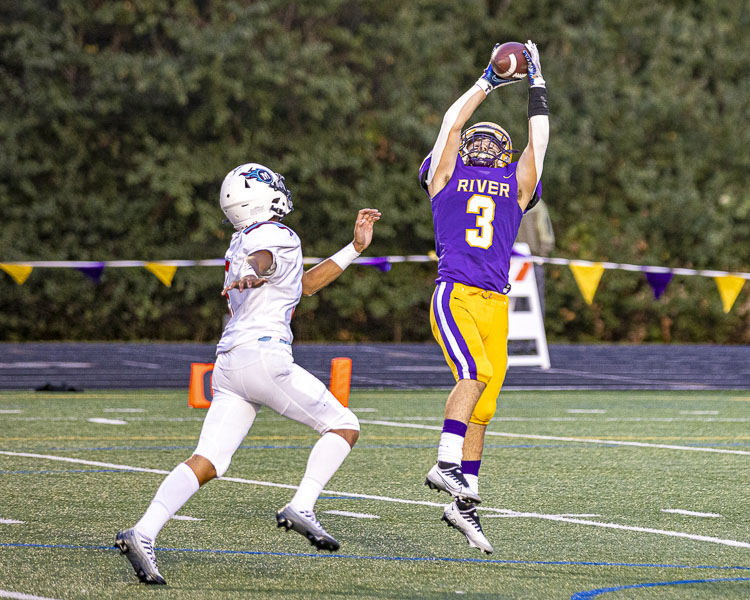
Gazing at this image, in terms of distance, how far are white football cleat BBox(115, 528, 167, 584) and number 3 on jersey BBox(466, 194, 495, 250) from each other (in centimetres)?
242

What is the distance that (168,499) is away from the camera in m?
5.13

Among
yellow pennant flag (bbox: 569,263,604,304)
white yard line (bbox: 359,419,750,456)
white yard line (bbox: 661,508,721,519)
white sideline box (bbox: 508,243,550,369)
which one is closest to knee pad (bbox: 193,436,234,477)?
white yard line (bbox: 661,508,721,519)

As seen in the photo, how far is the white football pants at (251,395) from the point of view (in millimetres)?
5305

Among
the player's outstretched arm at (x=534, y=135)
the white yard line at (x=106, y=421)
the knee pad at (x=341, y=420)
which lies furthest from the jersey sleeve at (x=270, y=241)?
the white yard line at (x=106, y=421)

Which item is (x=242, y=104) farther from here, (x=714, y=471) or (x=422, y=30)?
(x=714, y=471)

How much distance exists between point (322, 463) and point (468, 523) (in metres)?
0.81

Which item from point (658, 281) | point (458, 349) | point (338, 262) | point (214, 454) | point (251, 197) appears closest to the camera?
point (214, 454)

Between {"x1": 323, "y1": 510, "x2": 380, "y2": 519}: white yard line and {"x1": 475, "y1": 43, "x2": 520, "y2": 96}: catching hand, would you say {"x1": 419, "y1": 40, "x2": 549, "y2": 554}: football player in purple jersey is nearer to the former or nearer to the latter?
{"x1": 475, "y1": 43, "x2": 520, "y2": 96}: catching hand

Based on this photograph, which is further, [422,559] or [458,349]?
[458,349]

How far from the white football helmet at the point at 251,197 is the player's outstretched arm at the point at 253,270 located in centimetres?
32

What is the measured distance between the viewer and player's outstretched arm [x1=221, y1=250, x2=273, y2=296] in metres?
5.16

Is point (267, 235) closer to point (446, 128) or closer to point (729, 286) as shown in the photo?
point (446, 128)

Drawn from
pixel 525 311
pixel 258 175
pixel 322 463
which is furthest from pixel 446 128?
pixel 525 311

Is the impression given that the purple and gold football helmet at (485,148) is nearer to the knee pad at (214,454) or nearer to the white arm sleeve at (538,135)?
the white arm sleeve at (538,135)
